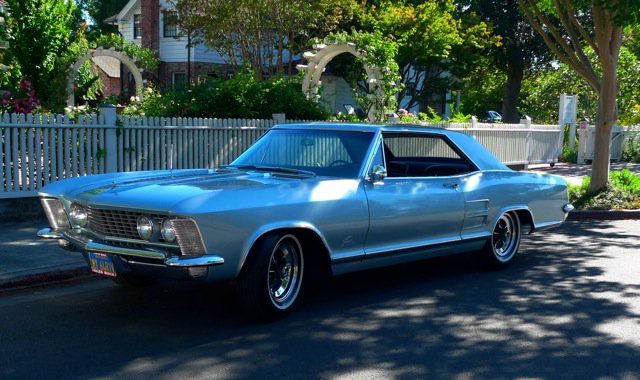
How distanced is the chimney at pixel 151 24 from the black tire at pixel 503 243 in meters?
24.6

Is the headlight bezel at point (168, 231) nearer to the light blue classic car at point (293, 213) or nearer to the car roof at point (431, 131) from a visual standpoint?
the light blue classic car at point (293, 213)

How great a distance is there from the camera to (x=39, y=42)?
1906cm

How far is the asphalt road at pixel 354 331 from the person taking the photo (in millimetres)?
4836

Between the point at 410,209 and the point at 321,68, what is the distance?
12.0 meters

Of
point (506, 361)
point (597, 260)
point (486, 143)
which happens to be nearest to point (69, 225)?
point (506, 361)

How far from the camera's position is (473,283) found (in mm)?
7488

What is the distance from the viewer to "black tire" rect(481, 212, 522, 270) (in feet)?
26.1

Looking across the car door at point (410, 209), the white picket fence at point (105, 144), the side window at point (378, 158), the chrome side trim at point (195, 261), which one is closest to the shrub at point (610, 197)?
the white picket fence at point (105, 144)

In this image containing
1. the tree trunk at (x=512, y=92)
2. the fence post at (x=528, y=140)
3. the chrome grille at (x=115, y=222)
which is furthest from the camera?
the tree trunk at (x=512, y=92)

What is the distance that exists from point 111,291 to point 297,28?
57.5ft

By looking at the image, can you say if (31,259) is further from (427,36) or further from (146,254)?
(427,36)

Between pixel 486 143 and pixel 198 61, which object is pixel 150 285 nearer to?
pixel 486 143

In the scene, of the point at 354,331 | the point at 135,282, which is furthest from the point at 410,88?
the point at 354,331

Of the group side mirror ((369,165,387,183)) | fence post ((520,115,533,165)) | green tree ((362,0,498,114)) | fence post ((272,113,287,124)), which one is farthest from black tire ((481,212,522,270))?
green tree ((362,0,498,114))
